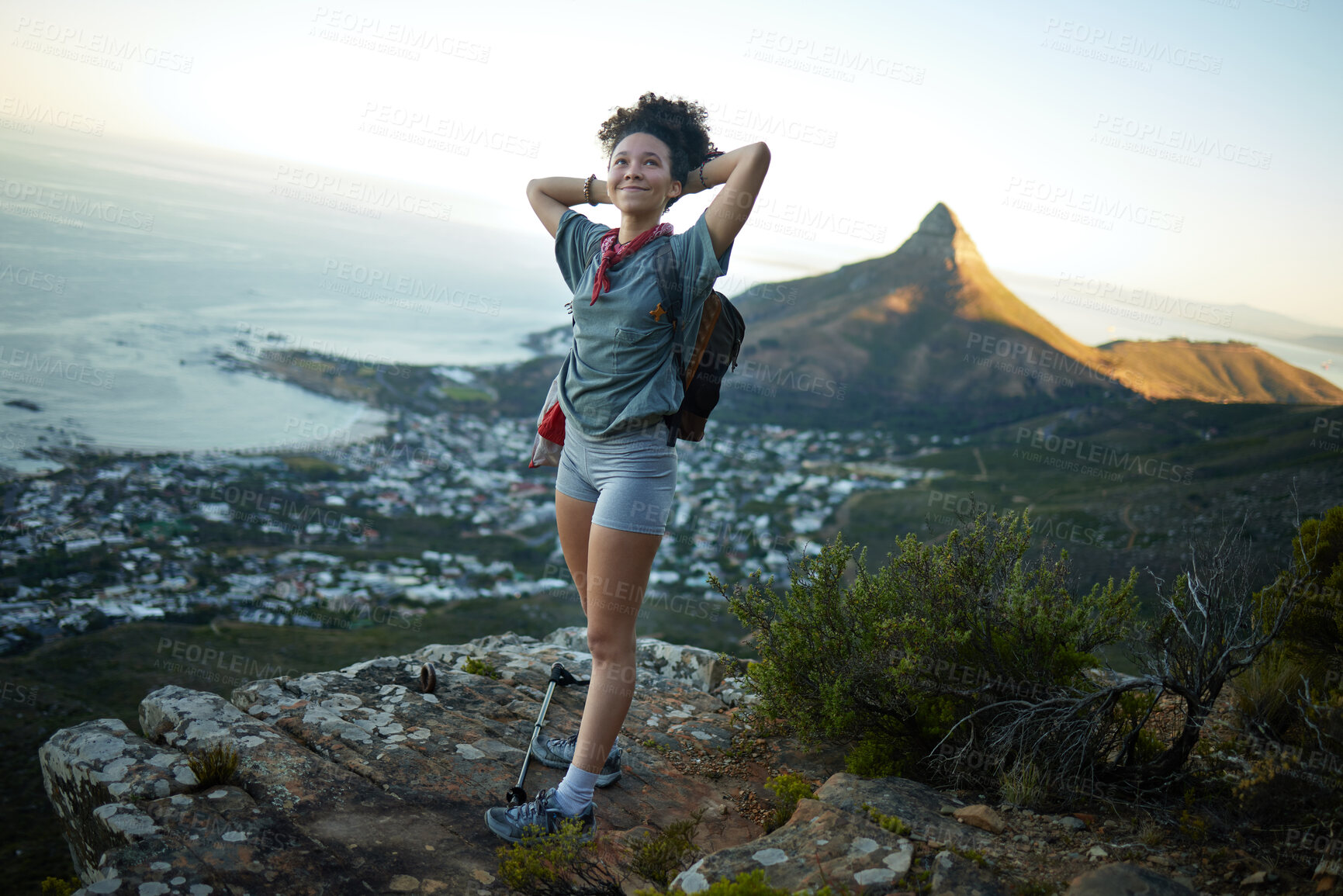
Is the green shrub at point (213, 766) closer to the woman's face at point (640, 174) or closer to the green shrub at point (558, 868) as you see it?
the green shrub at point (558, 868)

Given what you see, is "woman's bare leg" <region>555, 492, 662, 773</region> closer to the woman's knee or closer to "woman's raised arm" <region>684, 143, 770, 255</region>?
the woman's knee

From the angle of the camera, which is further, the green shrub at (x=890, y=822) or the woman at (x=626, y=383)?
the woman at (x=626, y=383)

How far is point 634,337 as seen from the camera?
2.24 m

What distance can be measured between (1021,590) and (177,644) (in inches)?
572

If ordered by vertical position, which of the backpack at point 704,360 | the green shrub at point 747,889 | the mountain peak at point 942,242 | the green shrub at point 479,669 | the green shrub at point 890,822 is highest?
the mountain peak at point 942,242

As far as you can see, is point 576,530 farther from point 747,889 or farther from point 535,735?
point 747,889

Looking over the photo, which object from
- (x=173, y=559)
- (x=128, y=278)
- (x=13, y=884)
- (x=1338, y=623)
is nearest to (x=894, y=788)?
(x=1338, y=623)

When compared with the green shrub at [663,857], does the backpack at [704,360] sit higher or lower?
higher

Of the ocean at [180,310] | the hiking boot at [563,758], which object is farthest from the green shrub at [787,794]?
the ocean at [180,310]

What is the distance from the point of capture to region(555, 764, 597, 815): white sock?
2365mm

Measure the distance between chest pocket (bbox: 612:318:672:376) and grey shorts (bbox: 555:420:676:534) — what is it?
0.65 feet

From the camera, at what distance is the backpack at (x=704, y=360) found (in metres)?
2.34

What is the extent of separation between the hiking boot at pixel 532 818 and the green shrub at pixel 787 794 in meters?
0.68

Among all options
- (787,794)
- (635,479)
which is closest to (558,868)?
(787,794)
